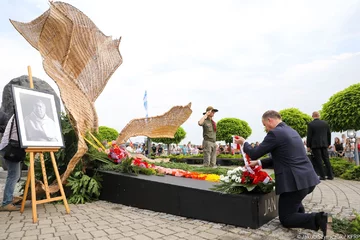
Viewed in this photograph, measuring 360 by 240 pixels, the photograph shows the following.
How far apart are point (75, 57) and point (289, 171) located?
4.95 meters

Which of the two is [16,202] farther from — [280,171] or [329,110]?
[329,110]

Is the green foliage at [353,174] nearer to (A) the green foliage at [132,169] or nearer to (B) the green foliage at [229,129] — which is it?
(A) the green foliage at [132,169]

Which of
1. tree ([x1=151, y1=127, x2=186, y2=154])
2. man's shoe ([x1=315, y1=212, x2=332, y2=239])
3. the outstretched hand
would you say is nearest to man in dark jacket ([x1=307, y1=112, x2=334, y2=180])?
the outstretched hand

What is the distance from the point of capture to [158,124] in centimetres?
689

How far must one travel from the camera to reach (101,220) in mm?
3980

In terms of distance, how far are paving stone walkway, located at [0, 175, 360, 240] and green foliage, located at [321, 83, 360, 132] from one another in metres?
4.97

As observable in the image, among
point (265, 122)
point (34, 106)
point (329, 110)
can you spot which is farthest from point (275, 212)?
point (329, 110)

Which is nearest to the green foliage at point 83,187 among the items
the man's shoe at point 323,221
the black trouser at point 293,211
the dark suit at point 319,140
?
the black trouser at point 293,211

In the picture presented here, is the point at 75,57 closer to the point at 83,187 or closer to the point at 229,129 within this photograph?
the point at 83,187

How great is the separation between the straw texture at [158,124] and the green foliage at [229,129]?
15.0 metres

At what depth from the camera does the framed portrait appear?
14.1 feet

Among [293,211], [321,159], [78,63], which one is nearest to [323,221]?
[293,211]

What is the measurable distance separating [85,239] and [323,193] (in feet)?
15.5

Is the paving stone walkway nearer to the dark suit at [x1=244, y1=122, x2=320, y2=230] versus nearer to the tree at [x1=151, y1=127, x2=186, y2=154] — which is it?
the dark suit at [x1=244, y1=122, x2=320, y2=230]
